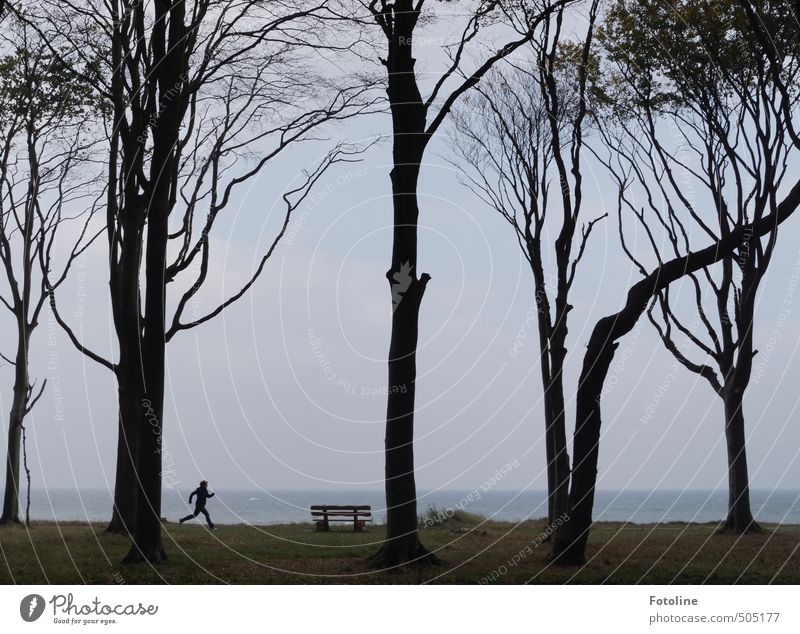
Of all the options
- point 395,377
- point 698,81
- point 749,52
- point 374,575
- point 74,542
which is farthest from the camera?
point 698,81

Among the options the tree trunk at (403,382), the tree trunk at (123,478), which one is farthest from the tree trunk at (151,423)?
the tree trunk at (403,382)

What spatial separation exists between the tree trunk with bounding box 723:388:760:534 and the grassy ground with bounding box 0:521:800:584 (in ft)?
2.04

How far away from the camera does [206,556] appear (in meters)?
15.5

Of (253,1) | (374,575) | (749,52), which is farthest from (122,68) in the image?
(749,52)

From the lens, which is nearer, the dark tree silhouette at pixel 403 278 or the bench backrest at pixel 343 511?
the dark tree silhouette at pixel 403 278

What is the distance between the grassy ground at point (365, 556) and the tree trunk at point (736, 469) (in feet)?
2.04

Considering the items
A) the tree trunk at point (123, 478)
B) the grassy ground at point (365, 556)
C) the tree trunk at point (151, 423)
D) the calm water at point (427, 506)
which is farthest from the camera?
the calm water at point (427, 506)

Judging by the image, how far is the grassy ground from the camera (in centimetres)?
1342

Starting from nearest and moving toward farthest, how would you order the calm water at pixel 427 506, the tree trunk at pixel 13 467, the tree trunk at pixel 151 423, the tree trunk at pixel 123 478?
1. the tree trunk at pixel 151 423
2. the tree trunk at pixel 123 478
3. the tree trunk at pixel 13 467
4. the calm water at pixel 427 506

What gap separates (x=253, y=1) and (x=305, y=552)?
10.4m

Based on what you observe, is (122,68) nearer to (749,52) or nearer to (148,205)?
(148,205)

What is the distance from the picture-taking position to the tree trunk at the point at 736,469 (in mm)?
20797

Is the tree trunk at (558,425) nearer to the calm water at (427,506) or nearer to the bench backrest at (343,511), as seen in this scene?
the calm water at (427,506)

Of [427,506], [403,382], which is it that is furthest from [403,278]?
[427,506]
